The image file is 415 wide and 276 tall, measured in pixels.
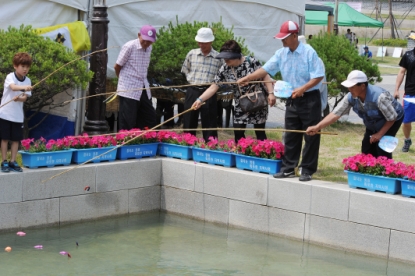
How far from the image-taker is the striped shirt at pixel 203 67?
10469 mm

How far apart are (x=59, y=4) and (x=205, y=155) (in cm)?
351

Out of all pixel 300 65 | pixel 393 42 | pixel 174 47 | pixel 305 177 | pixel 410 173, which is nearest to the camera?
pixel 410 173

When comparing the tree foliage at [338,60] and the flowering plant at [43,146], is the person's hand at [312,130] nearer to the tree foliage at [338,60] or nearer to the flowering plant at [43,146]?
the flowering plant at [43,146]

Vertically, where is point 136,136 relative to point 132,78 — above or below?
below

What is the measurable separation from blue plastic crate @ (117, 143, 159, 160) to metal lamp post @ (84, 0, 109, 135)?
1282mm

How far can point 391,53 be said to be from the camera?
41.4 m

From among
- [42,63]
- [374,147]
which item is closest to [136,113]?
[42,63]

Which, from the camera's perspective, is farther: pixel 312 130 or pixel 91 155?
pixel 91 155

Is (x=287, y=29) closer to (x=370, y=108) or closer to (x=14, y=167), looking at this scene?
(x=370, y=108)

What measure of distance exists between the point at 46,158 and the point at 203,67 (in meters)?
2.78

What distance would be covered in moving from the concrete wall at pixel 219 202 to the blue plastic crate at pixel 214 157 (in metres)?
0.11

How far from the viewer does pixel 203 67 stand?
34.4 feet

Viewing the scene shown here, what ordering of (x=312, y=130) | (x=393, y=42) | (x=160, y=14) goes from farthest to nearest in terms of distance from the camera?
(x=393, y=42) → (x=160, y=14) → (x=312, y=130)

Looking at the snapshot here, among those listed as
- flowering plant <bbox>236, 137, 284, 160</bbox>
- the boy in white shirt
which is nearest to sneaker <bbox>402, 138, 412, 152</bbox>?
flowering plant <bbox>236, 137, 284, 160</bbox>
